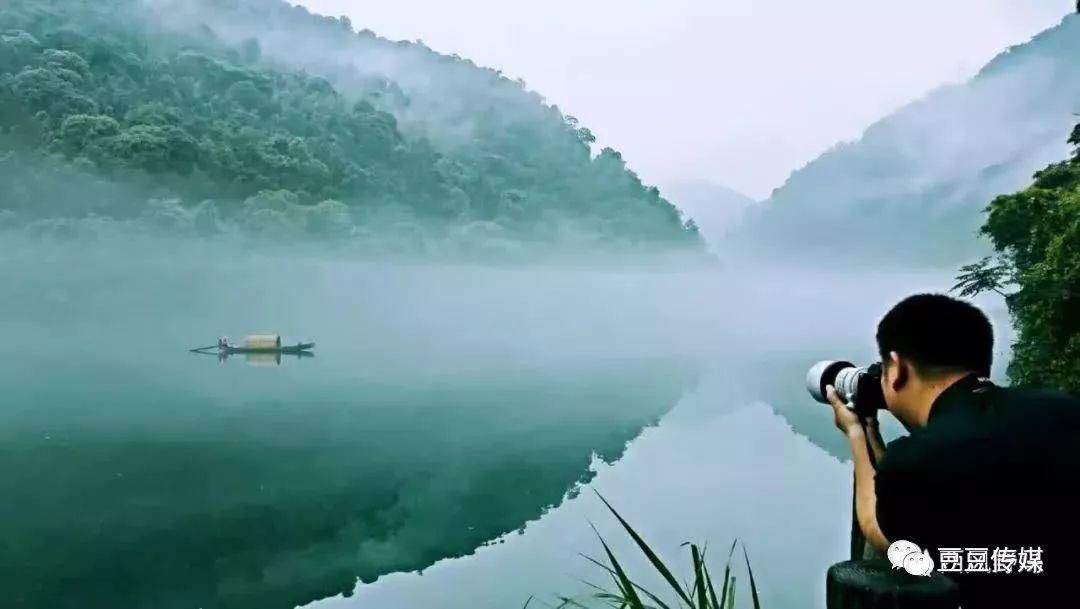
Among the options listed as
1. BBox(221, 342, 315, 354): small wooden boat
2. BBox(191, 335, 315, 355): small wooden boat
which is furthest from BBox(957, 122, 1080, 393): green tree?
BBox(191, 335, 315, 355): small wooden boat

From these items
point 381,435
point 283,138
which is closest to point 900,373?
point 381,435

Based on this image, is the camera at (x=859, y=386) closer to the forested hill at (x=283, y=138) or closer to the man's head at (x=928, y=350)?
the man's head at (x=928, y=350)

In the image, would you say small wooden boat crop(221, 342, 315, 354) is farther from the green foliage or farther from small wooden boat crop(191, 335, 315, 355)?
the green foliage

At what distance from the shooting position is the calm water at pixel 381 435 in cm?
566

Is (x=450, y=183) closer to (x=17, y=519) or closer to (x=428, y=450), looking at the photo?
(x=428, y=450)

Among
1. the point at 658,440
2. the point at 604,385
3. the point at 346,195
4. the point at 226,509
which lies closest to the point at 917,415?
the point at 226,509

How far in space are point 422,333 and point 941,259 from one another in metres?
9.62

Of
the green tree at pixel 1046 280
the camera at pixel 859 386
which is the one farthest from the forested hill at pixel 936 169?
the camera at pixel 859 386

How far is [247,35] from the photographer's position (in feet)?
107

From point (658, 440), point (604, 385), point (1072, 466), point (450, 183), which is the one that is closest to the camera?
point (1072, 466)

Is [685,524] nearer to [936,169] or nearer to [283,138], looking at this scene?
[936,169]

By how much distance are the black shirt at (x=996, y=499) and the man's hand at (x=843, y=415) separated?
0.12 metres

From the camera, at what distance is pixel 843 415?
79 cm

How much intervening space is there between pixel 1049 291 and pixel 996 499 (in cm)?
402
